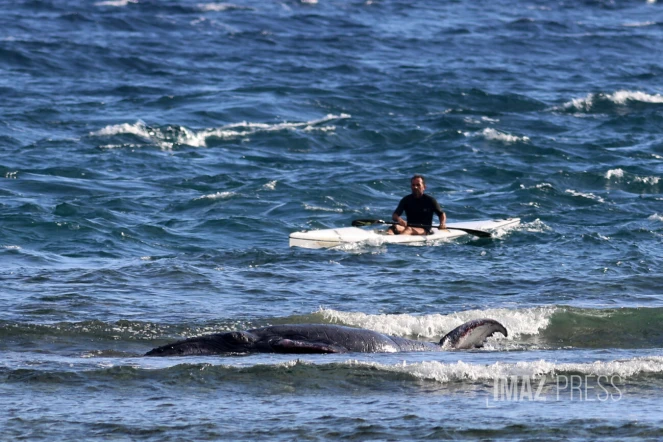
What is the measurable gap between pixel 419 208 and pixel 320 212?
276cm

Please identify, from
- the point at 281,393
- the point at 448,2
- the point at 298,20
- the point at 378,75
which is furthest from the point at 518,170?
the point at 448,2

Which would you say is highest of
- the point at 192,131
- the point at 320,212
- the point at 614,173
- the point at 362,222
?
the point at 192,131

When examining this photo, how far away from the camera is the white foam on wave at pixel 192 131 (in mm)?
26562

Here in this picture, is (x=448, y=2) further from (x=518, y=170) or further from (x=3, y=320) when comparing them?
(x=3, y=320)

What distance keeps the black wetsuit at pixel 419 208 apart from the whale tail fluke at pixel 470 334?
818cm

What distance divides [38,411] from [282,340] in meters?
2.36

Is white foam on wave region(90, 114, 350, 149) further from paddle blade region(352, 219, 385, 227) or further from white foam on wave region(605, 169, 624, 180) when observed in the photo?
paddle blade region(352, 219, 385, 227)

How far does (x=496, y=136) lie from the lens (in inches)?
1094

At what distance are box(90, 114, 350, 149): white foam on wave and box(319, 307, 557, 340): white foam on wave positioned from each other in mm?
14352

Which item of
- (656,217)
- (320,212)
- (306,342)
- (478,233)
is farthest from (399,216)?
(306,342)

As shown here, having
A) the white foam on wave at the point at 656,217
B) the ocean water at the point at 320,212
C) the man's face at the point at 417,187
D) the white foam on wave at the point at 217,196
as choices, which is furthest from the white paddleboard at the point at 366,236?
the white foam on wave at the point at 217,196

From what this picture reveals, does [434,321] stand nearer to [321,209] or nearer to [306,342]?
[306,342]

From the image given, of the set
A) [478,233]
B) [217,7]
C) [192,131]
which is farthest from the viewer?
[217,7]

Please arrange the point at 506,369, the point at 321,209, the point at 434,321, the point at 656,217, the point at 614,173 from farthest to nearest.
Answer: the point at 614,173
the point at 321,209
the point at 656,217
the point at 434,321
the point at 506,369
